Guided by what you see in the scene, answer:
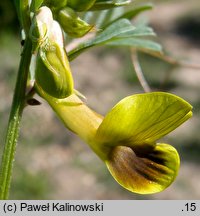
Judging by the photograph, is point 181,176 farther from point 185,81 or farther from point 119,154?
point 119,154

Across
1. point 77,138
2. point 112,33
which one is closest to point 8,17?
point 77,138

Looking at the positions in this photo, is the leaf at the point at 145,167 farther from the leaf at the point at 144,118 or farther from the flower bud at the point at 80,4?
the flower bud at the point at 80,4

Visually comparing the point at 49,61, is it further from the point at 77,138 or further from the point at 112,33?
the point at 77,138

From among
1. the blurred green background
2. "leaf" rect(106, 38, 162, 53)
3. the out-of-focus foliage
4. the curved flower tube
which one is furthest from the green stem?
the out-of-focus foliage

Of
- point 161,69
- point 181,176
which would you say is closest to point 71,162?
point 181,176

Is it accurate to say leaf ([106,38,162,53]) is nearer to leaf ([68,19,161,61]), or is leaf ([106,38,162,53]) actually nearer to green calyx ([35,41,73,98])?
leaf ([68,19,161,61])

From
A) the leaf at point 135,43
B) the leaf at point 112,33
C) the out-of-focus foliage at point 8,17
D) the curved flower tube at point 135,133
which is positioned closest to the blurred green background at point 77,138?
the out-of-focus foliage at point 8,17
